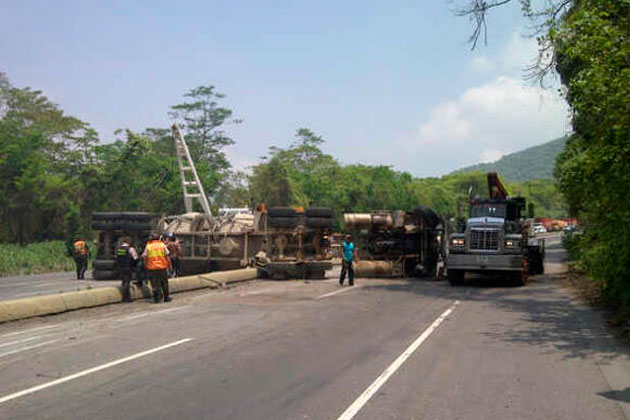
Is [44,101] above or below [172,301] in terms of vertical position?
above

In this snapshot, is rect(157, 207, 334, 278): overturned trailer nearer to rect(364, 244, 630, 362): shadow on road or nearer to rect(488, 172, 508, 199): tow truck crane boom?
rect(364, 244, 630, 362): shadow on road

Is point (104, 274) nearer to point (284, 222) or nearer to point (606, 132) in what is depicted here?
point (284, 222)

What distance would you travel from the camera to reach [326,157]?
248 ft

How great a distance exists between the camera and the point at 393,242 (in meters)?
25.2

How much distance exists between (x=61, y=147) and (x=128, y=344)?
41.7 m

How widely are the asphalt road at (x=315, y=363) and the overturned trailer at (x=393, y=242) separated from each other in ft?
31.7

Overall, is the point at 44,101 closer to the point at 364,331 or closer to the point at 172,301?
the point at 172,301

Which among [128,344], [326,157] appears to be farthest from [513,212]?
[326,157]

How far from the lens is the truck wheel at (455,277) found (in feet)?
70.1

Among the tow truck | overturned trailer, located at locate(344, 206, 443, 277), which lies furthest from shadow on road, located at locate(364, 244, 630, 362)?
overturned trailer, located at locate(344, 206, 443, 277)

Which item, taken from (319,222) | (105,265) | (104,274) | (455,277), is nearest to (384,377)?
(455,277)

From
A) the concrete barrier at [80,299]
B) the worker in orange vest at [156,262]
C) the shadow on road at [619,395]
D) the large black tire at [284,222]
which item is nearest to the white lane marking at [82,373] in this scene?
the concrete barrier at [80,299]

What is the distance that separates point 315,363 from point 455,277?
13.7 metres

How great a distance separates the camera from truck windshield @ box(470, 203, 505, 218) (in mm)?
22531
